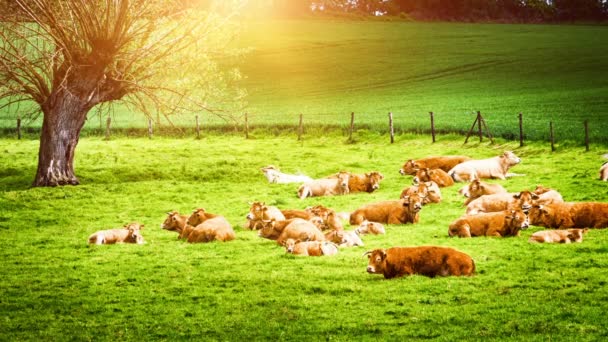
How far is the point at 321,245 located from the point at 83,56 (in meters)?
16.6

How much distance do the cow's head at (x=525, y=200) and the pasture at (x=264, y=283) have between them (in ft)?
4.78

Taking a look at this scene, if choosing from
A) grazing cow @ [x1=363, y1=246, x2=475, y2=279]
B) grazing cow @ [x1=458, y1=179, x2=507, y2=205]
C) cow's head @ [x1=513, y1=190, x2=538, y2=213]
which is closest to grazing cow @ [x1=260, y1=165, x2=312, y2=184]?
grazing cow @ [x1=458, y1=179, x2=507, y2=205]

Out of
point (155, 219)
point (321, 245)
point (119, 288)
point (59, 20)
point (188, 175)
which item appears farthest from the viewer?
point (188, 175)

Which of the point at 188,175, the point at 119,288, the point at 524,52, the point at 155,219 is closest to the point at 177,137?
the point at 188,175

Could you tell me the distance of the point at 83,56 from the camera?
28.8m

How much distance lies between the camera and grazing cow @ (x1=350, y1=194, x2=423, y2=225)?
64.7 ft

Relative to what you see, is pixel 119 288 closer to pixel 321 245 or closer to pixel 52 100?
pixel 321 245

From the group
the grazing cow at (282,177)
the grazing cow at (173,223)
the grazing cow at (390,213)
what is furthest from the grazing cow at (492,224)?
the grazing cow at (282,177)

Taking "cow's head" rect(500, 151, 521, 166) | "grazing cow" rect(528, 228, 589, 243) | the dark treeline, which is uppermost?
the dark treeline

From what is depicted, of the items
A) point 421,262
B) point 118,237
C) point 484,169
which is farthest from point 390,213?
point 484,169

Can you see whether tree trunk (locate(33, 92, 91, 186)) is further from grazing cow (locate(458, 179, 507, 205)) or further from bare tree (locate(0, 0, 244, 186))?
grazing cow (locate(458, 179, 507, 205))

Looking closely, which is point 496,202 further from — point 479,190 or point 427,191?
point 427,191

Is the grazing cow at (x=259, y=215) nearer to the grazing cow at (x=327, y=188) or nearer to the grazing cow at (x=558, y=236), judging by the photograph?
the grazing cow at (x=327, y=188)

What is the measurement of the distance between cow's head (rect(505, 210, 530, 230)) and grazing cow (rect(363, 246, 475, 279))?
3.25 meters
